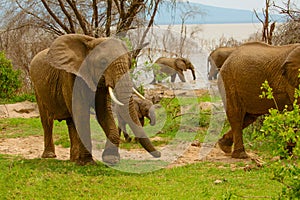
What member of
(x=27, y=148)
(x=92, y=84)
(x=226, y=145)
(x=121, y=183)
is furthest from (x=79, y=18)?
(x=121, y=183)

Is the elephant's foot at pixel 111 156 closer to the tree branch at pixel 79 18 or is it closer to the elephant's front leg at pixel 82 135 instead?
the elephant's front leg at pixel 82 135

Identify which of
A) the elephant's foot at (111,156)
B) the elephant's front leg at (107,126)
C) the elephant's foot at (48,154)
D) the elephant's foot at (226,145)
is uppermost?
the elephant's front leg at (107,126)

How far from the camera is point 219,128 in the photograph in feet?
37.4

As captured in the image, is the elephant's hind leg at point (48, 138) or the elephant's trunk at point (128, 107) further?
the elephant's hind leg at point (48, 138)

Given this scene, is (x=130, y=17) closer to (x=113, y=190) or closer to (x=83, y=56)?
(x=83, y=56)

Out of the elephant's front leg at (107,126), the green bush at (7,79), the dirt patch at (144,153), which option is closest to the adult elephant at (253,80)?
the dirt patch at (144,153)

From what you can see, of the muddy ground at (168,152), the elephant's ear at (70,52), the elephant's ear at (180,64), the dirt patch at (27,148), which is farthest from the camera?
the elephant's ear at (180,64)

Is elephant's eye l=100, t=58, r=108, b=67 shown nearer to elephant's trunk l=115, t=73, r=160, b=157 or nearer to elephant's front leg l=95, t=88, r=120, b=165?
elephant's trunk l=115, t=73, r=160, b=157

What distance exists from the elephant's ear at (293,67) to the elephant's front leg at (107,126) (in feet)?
7.97

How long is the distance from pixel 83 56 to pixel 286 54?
9.20ft

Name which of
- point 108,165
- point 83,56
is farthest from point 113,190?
point 83,56

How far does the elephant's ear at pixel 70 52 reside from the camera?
7.51 metres

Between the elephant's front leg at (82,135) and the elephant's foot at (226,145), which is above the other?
the elephant's front leg at (82,135)

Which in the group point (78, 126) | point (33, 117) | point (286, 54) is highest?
point (286, 54)
